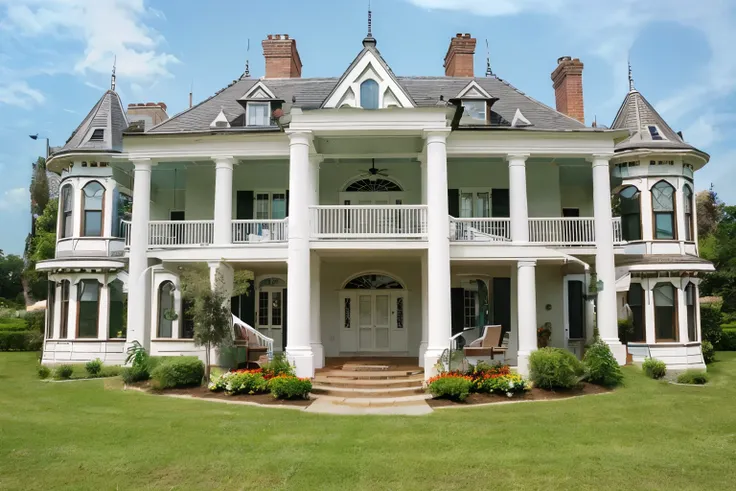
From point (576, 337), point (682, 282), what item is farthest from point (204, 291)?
point (682, 282)

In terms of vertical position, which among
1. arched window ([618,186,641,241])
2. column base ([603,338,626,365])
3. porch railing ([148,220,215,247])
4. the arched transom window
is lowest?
column base ([603,338,626,365])

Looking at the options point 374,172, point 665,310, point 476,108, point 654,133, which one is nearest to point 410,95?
point 476,108

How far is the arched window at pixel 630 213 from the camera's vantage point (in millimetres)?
20219

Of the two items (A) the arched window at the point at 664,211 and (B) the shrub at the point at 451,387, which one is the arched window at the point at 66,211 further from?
(A) the arched window at the point at 664,211

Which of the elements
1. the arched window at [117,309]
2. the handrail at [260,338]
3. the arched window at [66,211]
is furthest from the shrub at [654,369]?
the arched window at [66,211]

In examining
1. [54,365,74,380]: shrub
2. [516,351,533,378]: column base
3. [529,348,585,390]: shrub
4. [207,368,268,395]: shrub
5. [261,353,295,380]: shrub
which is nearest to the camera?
[207,368,268,395]: shrub

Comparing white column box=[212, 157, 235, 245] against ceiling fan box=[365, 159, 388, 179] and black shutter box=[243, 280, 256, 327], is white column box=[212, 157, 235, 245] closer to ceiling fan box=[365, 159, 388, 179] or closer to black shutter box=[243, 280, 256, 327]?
black shutter box=[243, 280, 256, 327]

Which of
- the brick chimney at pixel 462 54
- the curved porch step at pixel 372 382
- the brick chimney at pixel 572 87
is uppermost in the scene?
the brick chimney at pixel 462 54

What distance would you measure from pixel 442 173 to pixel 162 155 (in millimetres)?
8614

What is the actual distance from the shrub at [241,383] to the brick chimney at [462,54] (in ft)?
49.4

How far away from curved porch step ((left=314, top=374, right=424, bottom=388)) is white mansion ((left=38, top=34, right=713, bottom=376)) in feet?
2.03

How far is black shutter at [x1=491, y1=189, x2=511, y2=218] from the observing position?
19.9 m

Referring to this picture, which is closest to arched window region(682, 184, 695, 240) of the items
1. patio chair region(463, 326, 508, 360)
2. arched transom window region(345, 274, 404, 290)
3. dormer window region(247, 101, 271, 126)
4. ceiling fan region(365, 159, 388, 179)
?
patio chair region(463, 326, 508, 360)

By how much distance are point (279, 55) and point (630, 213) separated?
48.1 ft
